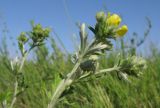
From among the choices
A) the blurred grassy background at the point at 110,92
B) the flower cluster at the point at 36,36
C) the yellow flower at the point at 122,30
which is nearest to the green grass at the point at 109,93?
the blurred grassy background at the point at 110,92

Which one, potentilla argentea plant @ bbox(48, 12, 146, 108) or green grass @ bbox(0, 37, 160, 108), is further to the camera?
green grass @ bbox(0, 37, 160, 108)

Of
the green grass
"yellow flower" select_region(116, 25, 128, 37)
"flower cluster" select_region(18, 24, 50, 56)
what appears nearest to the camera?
"yellow flower" select_region(116, 25, 128, 37)

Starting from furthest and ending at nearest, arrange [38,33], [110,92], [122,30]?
[110,92]
[38,33]
[122,30]

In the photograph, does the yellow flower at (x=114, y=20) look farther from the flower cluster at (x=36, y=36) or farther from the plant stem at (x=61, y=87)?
the flower cluster at (x=36, y=36)

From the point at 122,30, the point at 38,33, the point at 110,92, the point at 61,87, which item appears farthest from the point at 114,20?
the point at 110,92

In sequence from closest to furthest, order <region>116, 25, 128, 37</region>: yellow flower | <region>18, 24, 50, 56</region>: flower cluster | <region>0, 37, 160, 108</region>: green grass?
<region>116, 25, 128, 37</region>: yellow flower < <region>18, 24, 50, 56</region>: flower cluster < <region>0, 37, 160, 108</region>: green grass

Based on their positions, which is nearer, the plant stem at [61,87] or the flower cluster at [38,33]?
the plant stem at [61,87]

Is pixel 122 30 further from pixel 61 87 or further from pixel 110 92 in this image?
pixel 110 92

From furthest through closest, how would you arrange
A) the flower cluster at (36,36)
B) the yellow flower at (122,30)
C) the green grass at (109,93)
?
the green grass at (109,93), the flower cluster at (36,36), the yellow flower at (122,30)

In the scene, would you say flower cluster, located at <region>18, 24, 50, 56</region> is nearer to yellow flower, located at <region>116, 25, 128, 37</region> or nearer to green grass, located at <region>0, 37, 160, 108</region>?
green grass, located at <region>0, 37, 160, 108</region>

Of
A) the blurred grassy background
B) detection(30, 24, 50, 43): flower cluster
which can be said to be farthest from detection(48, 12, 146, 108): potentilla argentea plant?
the blurred grassy background
